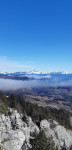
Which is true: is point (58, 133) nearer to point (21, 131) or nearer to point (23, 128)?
point (23, 128)

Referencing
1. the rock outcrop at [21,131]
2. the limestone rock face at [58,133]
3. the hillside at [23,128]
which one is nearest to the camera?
the rock outcrop at [21,131]

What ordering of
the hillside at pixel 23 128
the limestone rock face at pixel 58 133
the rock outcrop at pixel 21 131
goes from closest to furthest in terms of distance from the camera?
the rock outcrop at pixel 21 131 → the hillside at pixel 23 128 → the limestone rock face at pixel 58 133

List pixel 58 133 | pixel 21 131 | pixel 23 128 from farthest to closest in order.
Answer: pixel 58 133 < pixel 23 128 < pixel 21 131

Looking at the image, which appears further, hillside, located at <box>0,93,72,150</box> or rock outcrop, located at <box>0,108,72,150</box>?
hillside, located at <box>0,93,72,150</box>

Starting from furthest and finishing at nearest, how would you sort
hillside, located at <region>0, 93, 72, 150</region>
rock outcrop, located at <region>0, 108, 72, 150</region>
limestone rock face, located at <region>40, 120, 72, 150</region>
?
1. limestone rock face, located at <region>40, 120, 72, 150</region>
2. hillside, located at <region>0, 93, 72, 150</region>
3. rock outcrop, located at <region>0, 108, 72, 150</region>

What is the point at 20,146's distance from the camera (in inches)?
1590

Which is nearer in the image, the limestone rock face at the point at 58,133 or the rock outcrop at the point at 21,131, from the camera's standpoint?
the rock outcrop at the point at 21,131

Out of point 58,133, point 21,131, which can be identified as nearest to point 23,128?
point 21,131

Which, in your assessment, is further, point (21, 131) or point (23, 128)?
Result: point (23, 128)

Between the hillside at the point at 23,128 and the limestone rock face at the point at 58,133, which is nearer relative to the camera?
the hillside at the point at 23,128

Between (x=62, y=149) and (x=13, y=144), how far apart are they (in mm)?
41945

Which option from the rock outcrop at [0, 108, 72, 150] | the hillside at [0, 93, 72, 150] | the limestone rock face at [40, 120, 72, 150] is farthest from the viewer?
the limestone rock face at [40, 120, 72, 150]

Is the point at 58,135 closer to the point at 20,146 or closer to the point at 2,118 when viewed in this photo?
the point at 2,118

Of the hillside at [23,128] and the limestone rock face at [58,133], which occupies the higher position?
the hillside at [23,128]
